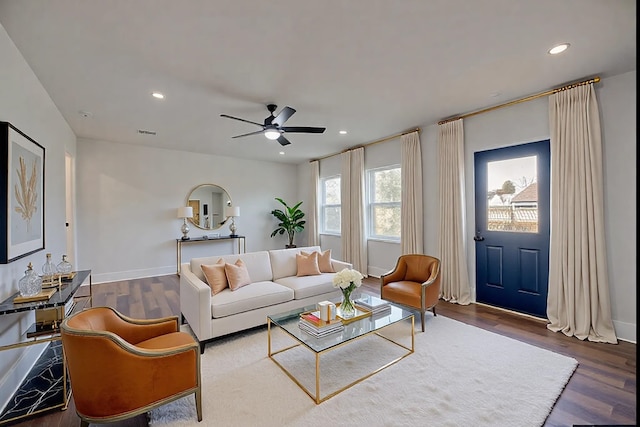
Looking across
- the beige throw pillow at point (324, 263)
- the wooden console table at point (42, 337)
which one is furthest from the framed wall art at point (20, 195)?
the beige throw pillow at point (324, 263)

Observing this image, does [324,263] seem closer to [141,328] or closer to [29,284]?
[141,328]

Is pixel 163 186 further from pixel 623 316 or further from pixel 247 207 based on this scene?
pixel 623 316

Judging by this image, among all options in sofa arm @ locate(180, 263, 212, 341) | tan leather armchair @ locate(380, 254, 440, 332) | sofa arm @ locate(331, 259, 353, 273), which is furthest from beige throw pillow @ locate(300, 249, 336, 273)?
sofa arm @ locate(180, 263, 212, 341)

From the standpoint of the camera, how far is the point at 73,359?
5.25ft

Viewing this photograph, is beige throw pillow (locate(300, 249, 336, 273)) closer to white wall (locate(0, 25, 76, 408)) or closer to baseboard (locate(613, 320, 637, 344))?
white wall (locate(0, 25, 76, 408))

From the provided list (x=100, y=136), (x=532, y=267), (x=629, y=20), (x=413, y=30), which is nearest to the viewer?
(x=629, y=20)

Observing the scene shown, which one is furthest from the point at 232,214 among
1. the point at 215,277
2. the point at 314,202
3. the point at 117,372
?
the point at 117,372

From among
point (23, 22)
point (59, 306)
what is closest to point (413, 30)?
point (23, 22)

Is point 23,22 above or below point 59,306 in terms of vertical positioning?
above

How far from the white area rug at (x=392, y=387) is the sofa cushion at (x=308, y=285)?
644mm

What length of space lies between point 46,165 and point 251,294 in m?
2.80

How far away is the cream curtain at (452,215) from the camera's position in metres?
4.13

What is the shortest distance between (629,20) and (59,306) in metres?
4.82

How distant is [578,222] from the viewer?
3059 mm
